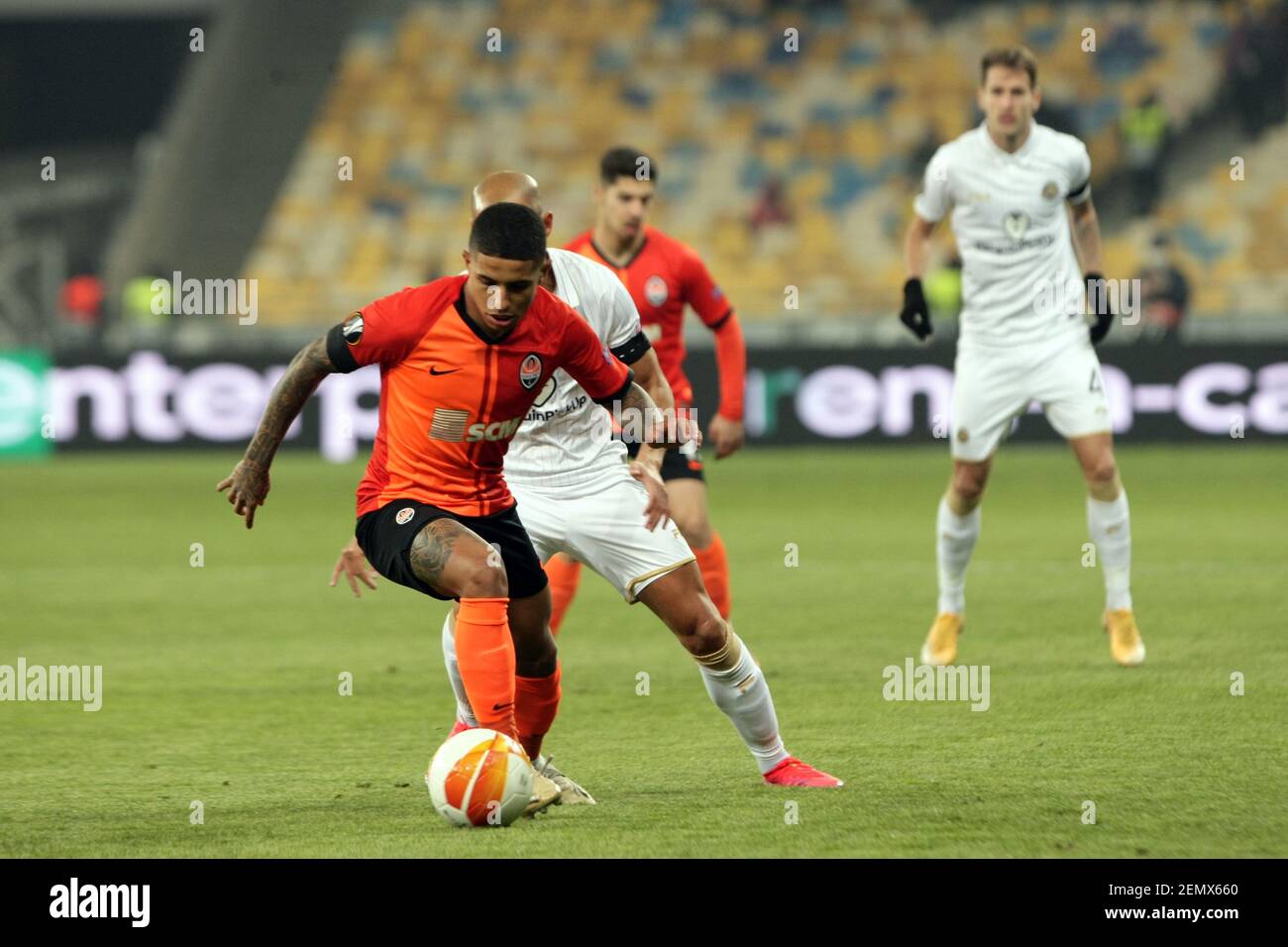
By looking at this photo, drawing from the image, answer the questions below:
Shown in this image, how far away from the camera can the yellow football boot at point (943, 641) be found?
811 cm

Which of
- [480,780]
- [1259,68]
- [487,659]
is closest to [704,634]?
[487,659]

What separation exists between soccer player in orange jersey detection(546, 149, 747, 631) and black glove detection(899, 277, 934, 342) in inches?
26.6

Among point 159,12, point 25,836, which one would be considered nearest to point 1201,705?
point 25,836

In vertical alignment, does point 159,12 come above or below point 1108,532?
above

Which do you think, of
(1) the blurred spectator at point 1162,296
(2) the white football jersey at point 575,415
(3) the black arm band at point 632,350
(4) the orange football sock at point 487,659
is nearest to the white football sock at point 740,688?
(4) the orange football sock at point 487,659

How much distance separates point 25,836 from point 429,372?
154 centimetres

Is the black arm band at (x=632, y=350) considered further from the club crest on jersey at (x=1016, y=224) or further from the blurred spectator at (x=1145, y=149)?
the blurred spectator at (x=1145, y=149)

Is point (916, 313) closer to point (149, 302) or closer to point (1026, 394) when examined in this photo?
point (1026, 394)

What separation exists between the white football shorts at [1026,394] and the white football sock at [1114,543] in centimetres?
33

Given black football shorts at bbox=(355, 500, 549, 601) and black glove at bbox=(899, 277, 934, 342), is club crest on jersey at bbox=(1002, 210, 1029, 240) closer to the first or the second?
black glove at bbox=(899, 277, 934, 342)

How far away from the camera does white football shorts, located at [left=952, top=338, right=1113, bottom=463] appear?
820 cm

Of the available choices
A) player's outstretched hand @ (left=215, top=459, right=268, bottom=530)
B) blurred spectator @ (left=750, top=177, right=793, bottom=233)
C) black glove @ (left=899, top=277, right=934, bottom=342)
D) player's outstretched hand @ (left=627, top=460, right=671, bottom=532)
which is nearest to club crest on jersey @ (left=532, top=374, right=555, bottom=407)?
player's outstretched hand @ (left=627, top=460, right=671, bottom=532)

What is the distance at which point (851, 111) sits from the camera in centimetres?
2472

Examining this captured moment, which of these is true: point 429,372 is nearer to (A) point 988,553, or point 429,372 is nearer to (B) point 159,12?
(A) point 988,553
